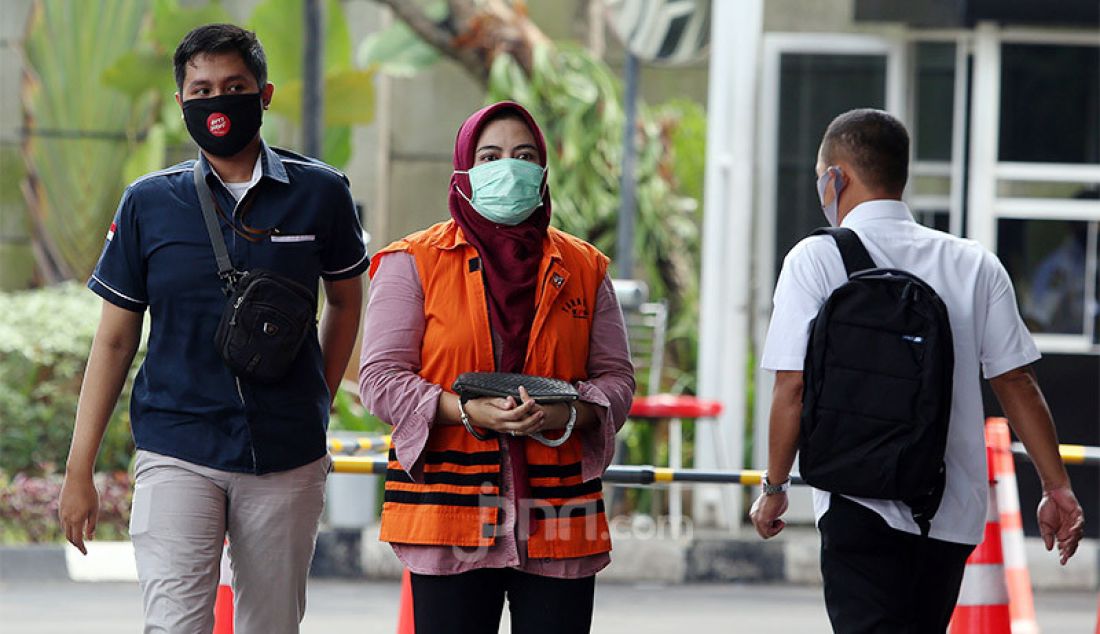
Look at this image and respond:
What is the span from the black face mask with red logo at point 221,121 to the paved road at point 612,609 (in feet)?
15.6

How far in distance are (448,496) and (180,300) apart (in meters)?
0.82

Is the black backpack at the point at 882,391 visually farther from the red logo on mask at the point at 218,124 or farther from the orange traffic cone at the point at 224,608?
the orange traffic cone at the point at 224,608

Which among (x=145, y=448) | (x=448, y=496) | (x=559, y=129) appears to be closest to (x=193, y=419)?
(x=145, y=448)

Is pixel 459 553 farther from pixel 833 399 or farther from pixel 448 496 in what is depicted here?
pixel 833 399

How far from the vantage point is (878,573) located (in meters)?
4.27

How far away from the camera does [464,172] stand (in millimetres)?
4305

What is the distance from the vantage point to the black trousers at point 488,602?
4.18 metres

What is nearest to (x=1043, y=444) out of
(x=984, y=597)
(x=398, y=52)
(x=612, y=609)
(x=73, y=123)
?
(x=984, y=597)

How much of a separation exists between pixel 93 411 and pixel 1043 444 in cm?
234

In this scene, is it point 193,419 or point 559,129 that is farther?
point 559,129

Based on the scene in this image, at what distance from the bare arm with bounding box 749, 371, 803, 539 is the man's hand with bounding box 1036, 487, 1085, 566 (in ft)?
2.28

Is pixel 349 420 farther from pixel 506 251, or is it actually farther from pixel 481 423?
pixel 481 423

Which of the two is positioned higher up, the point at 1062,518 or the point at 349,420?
the point at 1062,518

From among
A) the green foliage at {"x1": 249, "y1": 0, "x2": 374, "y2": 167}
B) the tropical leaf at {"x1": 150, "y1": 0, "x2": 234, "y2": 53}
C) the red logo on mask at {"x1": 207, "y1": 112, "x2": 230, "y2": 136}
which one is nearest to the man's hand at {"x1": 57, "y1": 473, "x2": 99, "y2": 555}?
the red logo on mask at {"x1": 207, "y1": 112, "x2": 230, "y2": 136}
